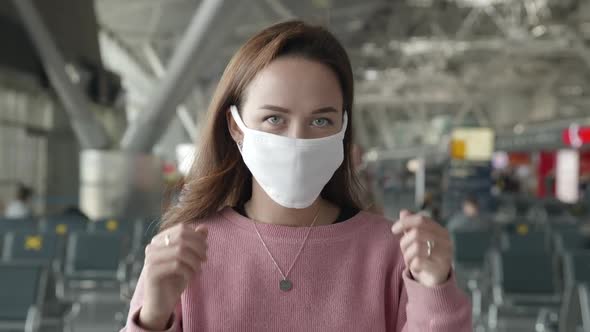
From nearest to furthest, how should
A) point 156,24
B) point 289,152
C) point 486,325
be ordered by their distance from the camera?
point 289,152, point 486,325, point 156,24

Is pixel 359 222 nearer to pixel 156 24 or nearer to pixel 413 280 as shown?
pixel 413 280

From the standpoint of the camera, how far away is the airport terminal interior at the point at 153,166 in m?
6.78

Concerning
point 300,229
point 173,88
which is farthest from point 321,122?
point 173,88

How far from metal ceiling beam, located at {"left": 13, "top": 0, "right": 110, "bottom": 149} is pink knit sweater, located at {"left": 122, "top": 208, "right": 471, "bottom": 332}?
595 inches

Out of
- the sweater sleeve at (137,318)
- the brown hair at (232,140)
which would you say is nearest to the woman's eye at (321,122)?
the brown hair at (232,140)

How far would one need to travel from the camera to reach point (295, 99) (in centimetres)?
162

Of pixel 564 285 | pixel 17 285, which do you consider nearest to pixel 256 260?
pixel 17 285

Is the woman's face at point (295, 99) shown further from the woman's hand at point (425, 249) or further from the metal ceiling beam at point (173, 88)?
the metal ceiling beam at point (173, 88)

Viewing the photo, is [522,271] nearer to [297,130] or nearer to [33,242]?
[33,242]

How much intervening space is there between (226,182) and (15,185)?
63.0 feet

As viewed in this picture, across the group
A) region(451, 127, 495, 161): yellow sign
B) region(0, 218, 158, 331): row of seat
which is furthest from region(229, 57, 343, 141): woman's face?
region(451, 127, 495, 161): yellow sign

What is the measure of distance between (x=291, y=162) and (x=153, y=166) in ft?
50.7

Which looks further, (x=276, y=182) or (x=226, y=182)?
(x=226, y=182)

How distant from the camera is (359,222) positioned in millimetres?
1764
